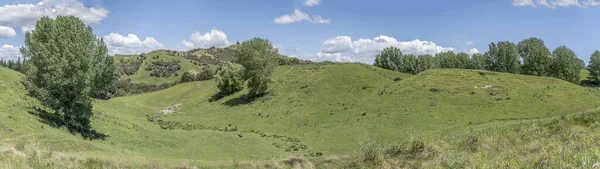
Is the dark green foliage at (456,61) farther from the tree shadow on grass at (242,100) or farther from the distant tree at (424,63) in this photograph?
the tree shadow on grass at (242,100)

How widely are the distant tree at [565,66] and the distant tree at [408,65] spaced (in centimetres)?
4274

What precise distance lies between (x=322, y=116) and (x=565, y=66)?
8811 centimetres

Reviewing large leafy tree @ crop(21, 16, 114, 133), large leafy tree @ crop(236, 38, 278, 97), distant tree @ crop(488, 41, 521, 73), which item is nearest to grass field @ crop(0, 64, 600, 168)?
large leafy tree @ crop(21, 16, 114, 133)

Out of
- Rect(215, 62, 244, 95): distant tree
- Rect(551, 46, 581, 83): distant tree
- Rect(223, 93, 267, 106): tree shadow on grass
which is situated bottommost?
Rect(223, 93, 267, 106): tree shadow on grass

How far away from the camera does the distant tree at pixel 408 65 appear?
12709cm

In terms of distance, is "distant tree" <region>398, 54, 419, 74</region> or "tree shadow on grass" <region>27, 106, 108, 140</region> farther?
"distant tree" <region>398, 54, 419, 74</region>

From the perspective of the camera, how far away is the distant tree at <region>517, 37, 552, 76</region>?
339 ft

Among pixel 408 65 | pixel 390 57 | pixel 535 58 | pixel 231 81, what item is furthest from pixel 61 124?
pixel 535 58

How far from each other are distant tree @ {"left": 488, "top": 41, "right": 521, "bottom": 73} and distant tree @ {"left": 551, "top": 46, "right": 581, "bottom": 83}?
9.66 m

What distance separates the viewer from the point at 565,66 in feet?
341

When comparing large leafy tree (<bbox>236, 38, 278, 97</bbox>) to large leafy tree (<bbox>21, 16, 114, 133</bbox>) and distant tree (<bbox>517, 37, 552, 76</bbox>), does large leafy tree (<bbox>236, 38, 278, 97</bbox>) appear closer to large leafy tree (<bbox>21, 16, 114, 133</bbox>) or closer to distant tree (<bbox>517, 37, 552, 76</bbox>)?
large leafy tree (<bbox>21, 16, 114, 133</bbox>)

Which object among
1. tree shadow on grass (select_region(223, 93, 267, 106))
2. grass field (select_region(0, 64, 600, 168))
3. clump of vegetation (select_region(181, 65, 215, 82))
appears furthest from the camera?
clump of vegetation (select_region(181, 65, 215, 82))

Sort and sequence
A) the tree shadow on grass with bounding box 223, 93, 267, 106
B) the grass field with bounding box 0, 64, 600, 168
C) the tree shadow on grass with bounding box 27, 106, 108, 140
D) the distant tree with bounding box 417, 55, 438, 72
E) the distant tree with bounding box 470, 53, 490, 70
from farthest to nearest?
the distant tree with bounding box 417, 55, 438, 72, the distant tree with bounding box 470, 53, 490, 70, the tree shadow on grass with bounding box 223, 93, 267, 106, the tree shadow on grass with bounding box 27, 106, 108, 140, the grass field with bounding box 0, 64, 600, 168

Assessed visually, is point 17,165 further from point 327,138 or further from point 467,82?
point 467,82
